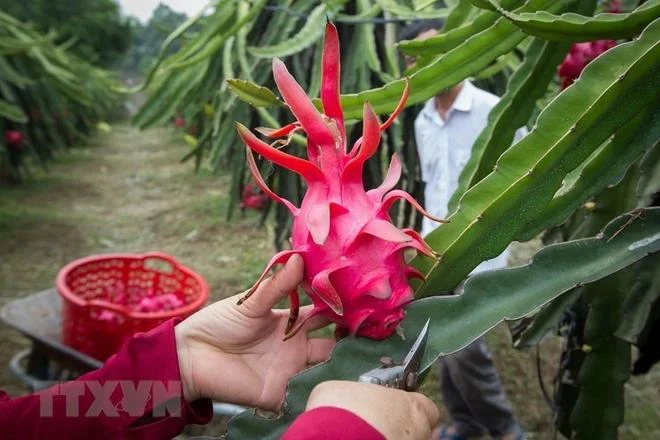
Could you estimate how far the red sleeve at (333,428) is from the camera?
47cm

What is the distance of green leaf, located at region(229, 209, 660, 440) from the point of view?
583mm

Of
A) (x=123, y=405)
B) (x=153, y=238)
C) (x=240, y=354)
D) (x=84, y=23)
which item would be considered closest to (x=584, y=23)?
(x=240, y=354)

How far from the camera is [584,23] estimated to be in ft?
2.25

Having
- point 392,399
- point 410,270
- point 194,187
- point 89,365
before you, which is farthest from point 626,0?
point 194,187

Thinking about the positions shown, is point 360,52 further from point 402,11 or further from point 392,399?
point 392,399

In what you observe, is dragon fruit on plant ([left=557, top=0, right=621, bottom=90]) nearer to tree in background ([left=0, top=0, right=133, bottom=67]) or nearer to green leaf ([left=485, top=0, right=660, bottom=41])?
green leaf ([left=485, top=0, right=660, bottom=41])

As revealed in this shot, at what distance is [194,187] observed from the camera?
6.30 meters

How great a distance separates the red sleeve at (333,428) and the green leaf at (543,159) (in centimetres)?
20

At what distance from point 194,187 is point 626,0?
5569 millimetres

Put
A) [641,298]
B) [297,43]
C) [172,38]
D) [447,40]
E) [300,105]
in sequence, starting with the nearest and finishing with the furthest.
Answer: [300,105] < [641,298] < [447,40] < [297,43] < [172,38]

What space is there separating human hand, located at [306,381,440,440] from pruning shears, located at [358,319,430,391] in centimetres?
2

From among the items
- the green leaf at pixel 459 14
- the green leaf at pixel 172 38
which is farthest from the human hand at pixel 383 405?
the green leaf at pixel 172 38

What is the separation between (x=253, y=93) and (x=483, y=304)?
33 centimetres

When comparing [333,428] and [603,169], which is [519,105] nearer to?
[603,169]
